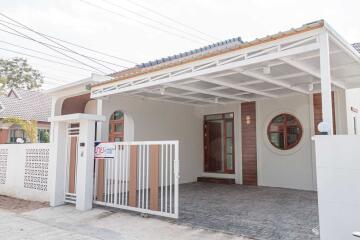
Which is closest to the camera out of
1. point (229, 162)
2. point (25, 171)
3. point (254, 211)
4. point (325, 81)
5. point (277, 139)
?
point (325, 81)

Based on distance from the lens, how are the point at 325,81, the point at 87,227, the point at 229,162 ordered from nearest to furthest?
1. the point at 325,81
2. the point at 87,227
3. the point at 229,162

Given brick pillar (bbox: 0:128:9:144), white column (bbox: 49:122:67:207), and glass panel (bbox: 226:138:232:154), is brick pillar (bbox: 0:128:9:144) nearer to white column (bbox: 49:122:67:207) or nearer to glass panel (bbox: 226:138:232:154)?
white column (bbox: 49:122:67:207)

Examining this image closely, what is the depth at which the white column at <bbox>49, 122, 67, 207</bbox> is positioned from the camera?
26.2ft

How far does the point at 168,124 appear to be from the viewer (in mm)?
11461

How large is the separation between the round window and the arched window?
5.58 m

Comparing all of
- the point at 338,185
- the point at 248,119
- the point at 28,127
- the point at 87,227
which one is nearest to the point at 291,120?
the point at 248,119

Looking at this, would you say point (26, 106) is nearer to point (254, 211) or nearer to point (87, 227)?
point (87, 227)

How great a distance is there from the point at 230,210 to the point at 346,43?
443cm

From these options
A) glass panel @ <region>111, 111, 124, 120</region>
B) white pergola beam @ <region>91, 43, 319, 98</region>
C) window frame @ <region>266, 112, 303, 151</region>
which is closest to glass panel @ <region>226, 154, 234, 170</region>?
window frame @ <region>266, 112, 303, 151</region>

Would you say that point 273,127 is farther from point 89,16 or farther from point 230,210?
point 89,16

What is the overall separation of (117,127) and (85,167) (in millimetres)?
3869

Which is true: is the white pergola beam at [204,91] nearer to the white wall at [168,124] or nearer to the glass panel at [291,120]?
the glass panel at [291,120]

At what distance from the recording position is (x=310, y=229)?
5.37m

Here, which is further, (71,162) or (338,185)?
(71,162)
